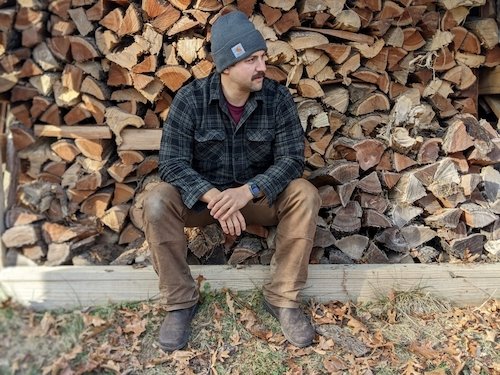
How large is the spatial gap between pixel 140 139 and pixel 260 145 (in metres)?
0.87

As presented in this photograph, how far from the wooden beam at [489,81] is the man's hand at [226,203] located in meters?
2.23

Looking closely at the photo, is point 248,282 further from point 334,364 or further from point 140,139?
point 140,139

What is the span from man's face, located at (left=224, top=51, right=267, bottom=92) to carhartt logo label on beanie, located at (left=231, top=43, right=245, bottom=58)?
0.05m

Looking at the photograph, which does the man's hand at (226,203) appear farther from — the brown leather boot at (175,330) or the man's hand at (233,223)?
the brown leather boot at (175,330)

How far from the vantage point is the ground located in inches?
117

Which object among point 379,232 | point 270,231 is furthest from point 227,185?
point 379,232

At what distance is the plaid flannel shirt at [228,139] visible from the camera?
3.12 m

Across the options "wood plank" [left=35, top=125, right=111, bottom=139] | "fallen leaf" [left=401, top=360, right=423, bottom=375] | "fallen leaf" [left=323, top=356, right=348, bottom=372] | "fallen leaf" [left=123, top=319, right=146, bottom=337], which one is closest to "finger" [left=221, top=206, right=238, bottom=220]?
"fallen leaf" [left=123, top=319, right=146, bottom=337]

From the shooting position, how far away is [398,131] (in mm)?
3564

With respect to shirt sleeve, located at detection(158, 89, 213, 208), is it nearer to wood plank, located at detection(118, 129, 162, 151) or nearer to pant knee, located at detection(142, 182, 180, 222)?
pant knee, located at detection(142, 182, 180, 222)

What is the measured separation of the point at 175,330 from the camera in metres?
3.06

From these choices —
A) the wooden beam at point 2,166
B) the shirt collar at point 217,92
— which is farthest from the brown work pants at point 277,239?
the wooden beam at point 2,166

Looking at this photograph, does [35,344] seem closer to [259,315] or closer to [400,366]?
[259,315]

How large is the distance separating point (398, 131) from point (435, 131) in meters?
0.37
